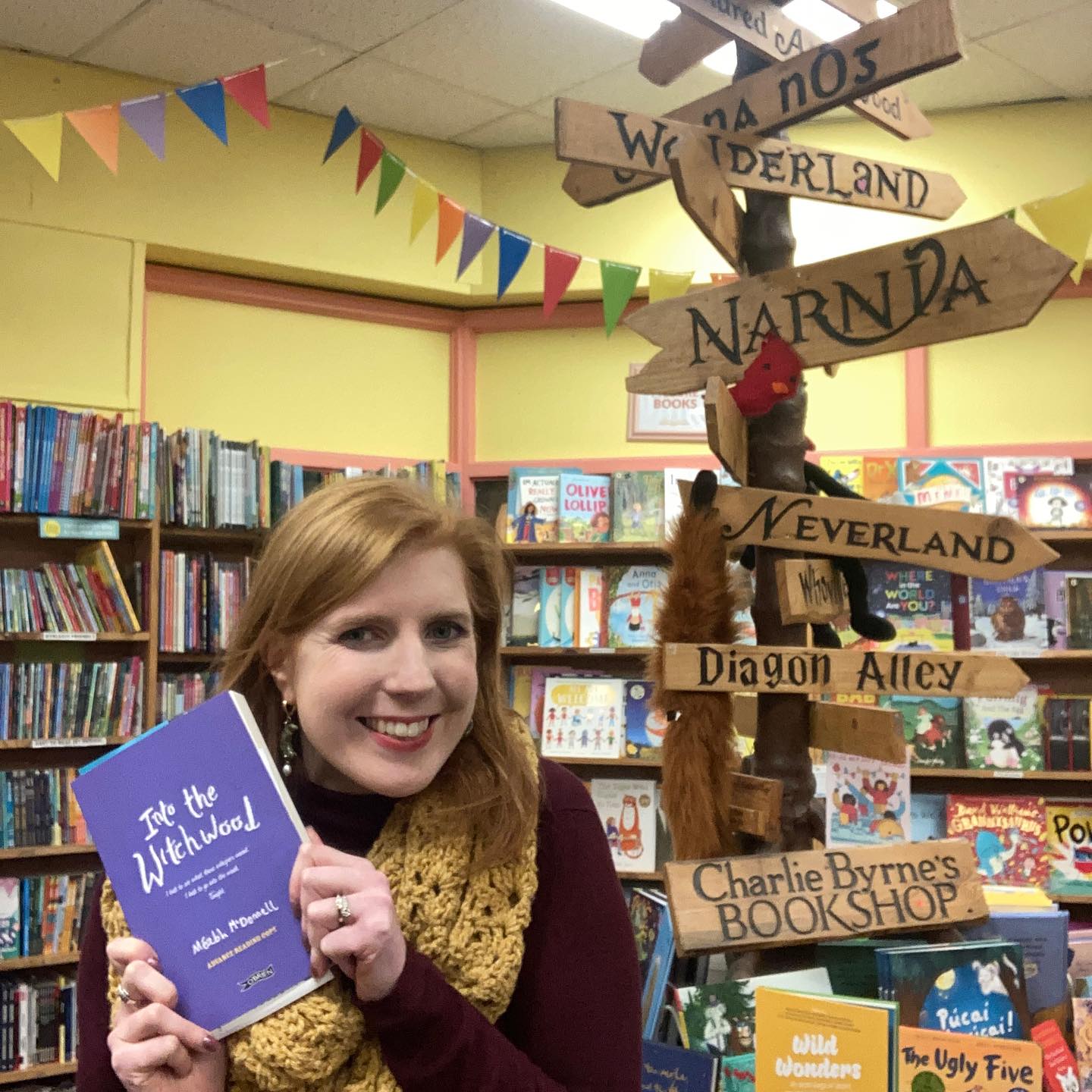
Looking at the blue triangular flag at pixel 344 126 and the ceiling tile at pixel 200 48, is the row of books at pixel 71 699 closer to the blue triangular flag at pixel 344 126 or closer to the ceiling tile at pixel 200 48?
the blue triangular flag at pixel 344 126

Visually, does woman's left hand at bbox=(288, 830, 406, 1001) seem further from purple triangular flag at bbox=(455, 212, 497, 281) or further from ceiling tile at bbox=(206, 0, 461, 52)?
ceiling tile at bbox=(206, 0, 461, 52)

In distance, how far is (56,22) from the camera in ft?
12.1

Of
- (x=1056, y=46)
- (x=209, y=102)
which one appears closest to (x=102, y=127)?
(x=209, y=102)

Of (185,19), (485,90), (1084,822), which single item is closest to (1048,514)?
(1084,822)

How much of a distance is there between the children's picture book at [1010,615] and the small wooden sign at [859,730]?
2.43 meters

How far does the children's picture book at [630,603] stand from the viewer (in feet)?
14.1

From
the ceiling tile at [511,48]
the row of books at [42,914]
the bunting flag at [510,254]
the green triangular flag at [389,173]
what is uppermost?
the ceiling tile at [511,48]

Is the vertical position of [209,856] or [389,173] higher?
[389,173]

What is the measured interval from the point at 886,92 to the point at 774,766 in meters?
1.09

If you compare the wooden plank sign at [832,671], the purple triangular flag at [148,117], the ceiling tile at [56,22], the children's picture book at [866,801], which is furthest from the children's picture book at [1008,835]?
the ceiling tile at [56,22]

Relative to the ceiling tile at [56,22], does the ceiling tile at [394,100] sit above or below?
above

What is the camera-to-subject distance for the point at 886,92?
6.21 ft

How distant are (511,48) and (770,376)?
272 cm

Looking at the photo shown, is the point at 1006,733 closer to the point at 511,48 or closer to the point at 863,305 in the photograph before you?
the point at 863,305
